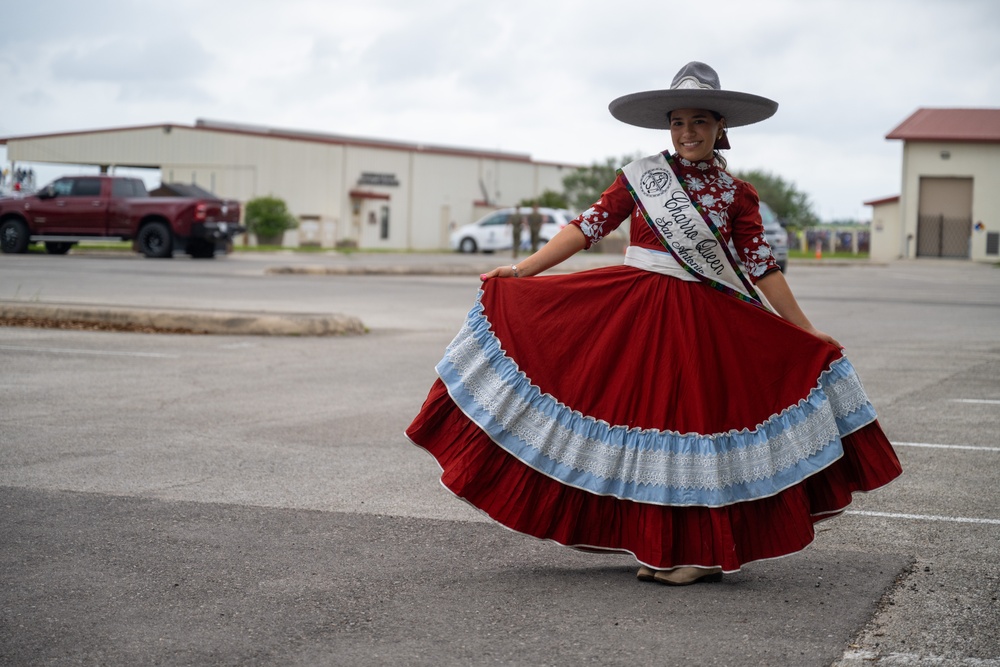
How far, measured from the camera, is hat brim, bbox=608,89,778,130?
441 cm

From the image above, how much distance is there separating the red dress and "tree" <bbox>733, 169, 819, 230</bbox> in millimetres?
77915

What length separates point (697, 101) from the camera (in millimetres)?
4480

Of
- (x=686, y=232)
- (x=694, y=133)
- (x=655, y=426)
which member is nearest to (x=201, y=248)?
(x=694, y=133)

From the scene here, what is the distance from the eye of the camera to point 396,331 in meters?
A: 13.8

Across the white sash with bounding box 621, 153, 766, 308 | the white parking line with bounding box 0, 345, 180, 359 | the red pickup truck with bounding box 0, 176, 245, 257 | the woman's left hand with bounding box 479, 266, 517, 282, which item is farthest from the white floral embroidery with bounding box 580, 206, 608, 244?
the red pickup truck with bounding box 0, 176, 245, 257

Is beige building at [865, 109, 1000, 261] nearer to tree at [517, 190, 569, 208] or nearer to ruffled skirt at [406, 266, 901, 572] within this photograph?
tree at [517, 190, 569, 208]

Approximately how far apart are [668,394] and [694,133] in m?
1.01

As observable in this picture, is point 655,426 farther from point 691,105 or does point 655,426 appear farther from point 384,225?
point 384,225

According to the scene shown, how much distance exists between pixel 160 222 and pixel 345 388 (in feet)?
71.9

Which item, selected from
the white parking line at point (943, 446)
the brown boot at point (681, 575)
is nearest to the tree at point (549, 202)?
the white parking line at point (943, 446)

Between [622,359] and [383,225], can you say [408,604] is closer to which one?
[622,359]

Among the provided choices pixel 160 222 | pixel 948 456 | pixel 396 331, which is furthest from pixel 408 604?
pixel 160 222

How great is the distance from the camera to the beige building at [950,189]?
5188cm

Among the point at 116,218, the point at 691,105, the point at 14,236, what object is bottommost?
the point at 14,236
